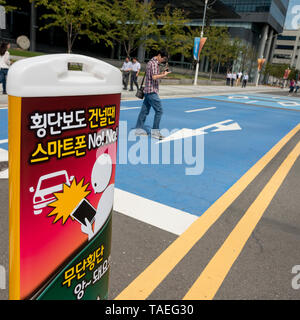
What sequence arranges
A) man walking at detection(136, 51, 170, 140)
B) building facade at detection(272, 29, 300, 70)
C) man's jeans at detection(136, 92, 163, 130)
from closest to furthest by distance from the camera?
1. man walking at detection(136, 51, 170, 140)
2. man's jeans at detection(136, 92, 163, 130)
3. building facade at detection(272, 29, 300, 70)

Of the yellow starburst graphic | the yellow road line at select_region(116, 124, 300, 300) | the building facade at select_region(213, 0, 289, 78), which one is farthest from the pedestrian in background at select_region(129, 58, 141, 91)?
the building facade at select_region(213, 0, 289, 78)

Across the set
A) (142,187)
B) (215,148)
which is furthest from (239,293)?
(215,148)

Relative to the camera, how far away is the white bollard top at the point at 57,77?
1101 mm

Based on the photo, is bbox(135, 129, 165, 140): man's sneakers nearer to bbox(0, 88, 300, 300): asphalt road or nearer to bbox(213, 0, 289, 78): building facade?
bbox(0, 88, 300, 300): asphalt road

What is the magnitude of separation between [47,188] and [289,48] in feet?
440

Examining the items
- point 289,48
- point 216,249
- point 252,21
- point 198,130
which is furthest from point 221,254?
point 289,48

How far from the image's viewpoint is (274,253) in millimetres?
2992

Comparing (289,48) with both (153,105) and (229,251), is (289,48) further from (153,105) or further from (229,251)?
(229,251)

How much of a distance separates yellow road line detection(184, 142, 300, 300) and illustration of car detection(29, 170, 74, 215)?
1.50 m

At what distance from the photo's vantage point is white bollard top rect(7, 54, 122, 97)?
43.3 inches

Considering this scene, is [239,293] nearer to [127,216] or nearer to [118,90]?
[127,216]

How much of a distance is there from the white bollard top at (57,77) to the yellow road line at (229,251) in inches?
68.0

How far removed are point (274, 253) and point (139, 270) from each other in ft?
4.43

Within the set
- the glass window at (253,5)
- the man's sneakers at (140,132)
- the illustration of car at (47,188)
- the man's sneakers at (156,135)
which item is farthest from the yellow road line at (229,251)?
the glass window at (253,5)
